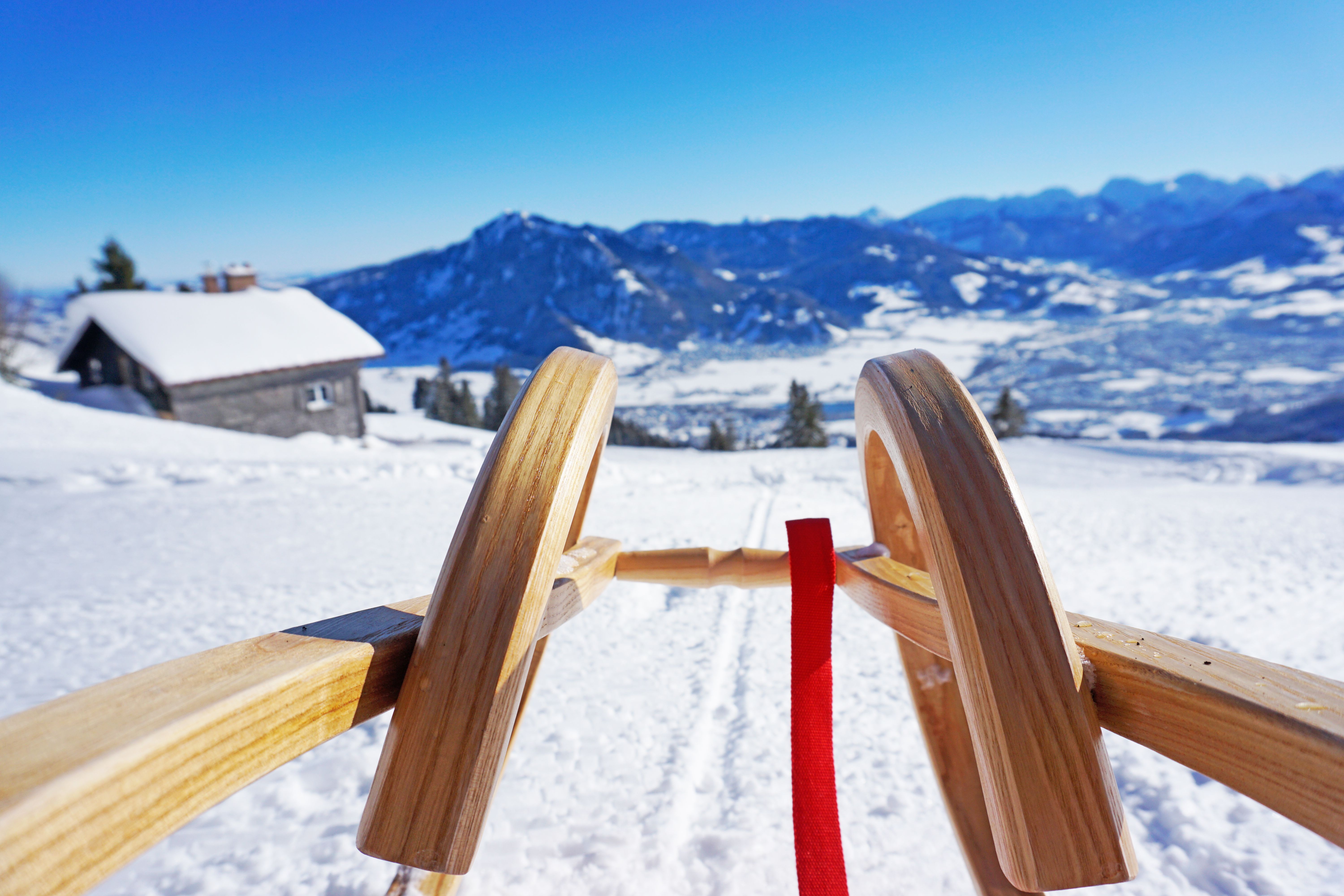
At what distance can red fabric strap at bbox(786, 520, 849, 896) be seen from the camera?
78cm

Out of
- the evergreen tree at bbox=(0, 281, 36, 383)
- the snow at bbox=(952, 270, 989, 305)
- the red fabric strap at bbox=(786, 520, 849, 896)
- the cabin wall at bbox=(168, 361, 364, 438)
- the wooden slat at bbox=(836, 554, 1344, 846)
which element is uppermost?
the snow at bbox=(952, 270, 989, 305)

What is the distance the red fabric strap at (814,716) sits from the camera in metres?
0.78

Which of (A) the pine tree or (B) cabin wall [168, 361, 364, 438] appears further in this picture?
(A) the pine tree

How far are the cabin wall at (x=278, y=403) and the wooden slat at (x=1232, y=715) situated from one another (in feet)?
68.2

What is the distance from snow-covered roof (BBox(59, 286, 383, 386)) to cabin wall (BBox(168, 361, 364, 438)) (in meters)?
0.39

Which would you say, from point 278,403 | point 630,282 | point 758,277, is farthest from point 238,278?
point 758,277

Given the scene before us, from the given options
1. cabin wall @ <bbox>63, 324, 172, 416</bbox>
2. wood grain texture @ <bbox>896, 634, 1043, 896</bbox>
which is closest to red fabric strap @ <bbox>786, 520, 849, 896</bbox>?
wood grain texture @ <bbox>896, 634, 1043, 896</bbox>

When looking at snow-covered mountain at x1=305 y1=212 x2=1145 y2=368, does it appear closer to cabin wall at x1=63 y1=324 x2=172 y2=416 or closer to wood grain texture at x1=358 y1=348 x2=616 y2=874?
cabin wall at x1=63 y1=324 x2=172 y2=416

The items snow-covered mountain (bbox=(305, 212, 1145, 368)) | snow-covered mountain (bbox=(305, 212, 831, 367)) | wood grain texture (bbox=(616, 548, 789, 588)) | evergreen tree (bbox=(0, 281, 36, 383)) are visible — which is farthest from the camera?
snow-covered mountain (bbox=(305, 212, 1145, 368))

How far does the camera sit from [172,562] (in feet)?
13.0

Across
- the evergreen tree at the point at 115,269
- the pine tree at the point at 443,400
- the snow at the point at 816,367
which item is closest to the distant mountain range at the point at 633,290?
the snow at the point at 816,367

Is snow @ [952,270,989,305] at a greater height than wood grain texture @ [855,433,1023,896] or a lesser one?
greater

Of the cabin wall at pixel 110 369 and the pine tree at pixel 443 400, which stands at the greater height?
the cabin wall at pixel 110 369

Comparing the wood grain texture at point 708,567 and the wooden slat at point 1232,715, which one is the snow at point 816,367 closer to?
the wood grain texture at point 708,567
